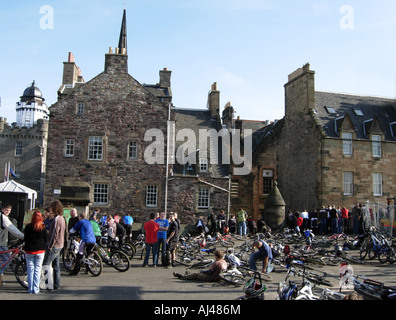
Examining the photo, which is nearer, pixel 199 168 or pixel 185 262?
pixel 185 262

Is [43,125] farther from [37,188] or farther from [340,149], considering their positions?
[340,149]

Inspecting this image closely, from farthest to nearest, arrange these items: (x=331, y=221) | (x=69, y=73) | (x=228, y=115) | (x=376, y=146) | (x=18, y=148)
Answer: (x=18, y=148), (x=228, y=115), (x=69, y=73), (x=376, y=146), (x=331, y=221)

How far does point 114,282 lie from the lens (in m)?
10.3

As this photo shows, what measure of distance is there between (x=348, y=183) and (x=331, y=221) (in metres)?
5.81

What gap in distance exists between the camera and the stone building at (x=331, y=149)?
2888 cm

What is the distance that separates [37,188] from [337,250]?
55800mm

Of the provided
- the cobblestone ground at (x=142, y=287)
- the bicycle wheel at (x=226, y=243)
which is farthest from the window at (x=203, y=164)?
the cobblestone ground at (x=142, y=287)

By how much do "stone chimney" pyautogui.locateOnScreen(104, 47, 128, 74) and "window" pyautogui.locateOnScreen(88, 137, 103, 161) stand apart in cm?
509

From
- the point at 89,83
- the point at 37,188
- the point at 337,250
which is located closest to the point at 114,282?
the point at 337,250

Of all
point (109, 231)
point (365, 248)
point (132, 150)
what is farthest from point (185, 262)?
point (132, 150)

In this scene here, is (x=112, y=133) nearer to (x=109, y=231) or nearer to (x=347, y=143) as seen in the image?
(x=109, y=231)

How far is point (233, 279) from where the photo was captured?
10.2 meters

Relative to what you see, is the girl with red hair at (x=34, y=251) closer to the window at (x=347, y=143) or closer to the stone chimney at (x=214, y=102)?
the window at (x=347, y=143)

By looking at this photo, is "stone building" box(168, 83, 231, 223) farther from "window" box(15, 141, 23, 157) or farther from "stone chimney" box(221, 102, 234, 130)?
"window" box(15, 141, 23, 157)
